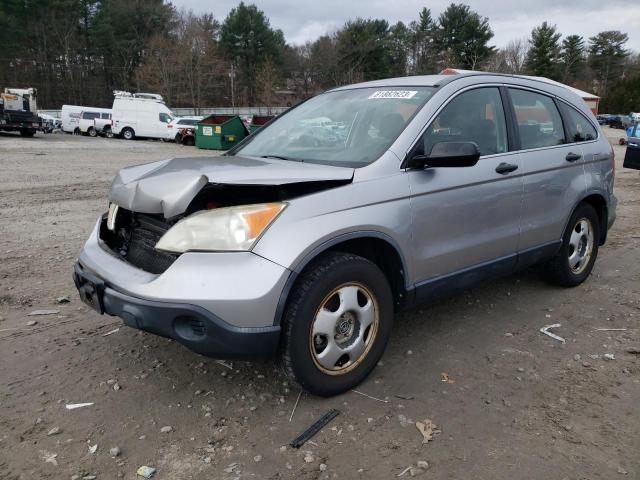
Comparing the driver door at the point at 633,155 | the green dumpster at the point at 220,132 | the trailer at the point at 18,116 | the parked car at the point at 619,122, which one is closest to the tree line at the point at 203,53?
the parked car at the point at 619,122

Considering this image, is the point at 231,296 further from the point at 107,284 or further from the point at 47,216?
the point at 47,216

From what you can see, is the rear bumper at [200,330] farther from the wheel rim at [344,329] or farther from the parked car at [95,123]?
the parked car at [95,123]

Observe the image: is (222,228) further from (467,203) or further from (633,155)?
(633,155)

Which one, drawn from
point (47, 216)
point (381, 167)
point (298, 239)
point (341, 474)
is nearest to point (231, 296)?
point (298, 239)

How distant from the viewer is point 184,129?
28109mm

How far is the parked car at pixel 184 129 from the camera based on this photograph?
2755cm

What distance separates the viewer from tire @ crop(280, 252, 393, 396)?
268cm

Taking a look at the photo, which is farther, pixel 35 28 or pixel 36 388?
pixel 35 28

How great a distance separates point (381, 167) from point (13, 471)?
2.36 meters

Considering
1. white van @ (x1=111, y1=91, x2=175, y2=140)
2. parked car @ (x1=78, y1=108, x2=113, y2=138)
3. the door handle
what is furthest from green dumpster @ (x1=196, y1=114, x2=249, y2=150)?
the door handle

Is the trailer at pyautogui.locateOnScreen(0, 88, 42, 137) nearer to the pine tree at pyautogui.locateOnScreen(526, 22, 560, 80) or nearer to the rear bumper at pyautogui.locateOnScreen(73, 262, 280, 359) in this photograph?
the rear bumper at pyautogui.locateOnScreen(73, 262, 280, 359)

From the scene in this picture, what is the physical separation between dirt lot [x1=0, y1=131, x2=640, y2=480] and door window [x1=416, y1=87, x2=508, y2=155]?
54.1 inches

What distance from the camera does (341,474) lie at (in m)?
2.39

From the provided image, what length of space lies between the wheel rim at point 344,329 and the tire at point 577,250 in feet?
7.68
